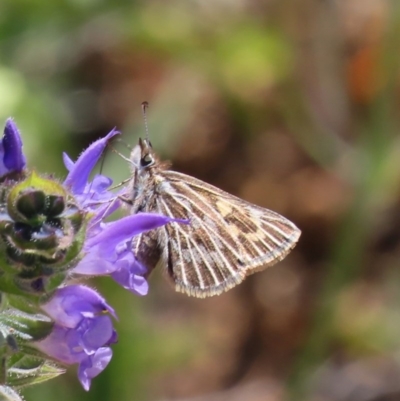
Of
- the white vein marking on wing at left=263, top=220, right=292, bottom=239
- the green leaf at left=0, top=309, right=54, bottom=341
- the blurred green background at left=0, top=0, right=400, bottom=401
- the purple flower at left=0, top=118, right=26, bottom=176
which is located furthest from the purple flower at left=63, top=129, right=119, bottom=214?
the blurred green background at left=0, top=0, right=400, bottom=401

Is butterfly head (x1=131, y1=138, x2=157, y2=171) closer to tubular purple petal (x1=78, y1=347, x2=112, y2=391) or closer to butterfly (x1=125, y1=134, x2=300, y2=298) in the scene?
butterfly (x1=125, y1=134, x2=300, y2=298)

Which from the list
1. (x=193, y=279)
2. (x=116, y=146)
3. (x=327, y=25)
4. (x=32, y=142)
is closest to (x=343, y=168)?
(x=327, y=25)

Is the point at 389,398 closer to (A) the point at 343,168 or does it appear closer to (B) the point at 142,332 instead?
(A) the point at 343,168

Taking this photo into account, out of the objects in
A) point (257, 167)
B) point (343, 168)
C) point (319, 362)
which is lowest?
point (319, 362)

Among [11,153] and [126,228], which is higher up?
[11,153]

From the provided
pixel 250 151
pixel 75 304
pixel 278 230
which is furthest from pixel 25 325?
pixel 250 151

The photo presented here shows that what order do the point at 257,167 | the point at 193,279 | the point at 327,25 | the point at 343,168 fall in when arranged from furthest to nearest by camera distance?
the point at 257,167 < the point at 327,25 < the point at 343,168 < the point at 193,279

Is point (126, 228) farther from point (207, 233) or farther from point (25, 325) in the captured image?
point (207, 233)
